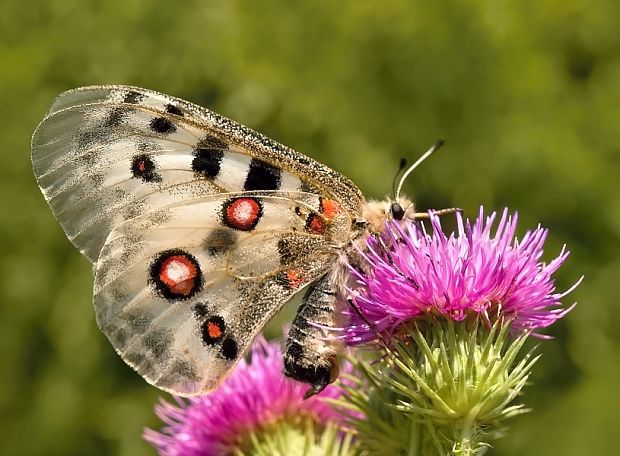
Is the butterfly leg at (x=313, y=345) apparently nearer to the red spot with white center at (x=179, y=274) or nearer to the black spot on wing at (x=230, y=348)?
the black spot on wing at (x=230, y=348)

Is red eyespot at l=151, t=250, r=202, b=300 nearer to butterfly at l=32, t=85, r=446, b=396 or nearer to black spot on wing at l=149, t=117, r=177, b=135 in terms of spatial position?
butterfly at l=32, t=85, r=446, b=396

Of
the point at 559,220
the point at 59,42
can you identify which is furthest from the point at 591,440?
the point at 59,42

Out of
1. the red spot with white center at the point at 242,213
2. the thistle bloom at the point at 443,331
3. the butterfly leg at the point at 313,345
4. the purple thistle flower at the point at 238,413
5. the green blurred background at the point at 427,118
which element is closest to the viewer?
the thistle bloom at the point at 443,331

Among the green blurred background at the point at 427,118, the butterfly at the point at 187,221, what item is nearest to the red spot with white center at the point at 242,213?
the butterfly at the point at 187,221

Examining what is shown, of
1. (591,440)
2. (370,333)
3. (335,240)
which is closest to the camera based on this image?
(370,333)

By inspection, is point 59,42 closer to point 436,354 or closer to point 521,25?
point 521,25

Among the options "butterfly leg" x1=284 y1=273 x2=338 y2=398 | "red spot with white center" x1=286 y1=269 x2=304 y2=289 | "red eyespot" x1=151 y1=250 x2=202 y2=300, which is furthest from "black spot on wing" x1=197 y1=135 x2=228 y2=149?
"butterfly leg" x1=284 y1=273 x2=338 y2=398

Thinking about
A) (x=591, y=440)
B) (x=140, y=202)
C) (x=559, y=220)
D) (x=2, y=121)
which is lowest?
(x=140, y=202)
